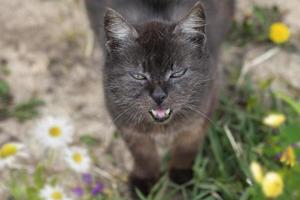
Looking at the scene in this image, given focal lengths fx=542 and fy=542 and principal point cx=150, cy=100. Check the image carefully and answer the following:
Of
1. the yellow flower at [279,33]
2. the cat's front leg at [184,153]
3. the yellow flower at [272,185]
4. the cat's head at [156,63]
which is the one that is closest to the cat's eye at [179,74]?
the cat's head at [156,63]

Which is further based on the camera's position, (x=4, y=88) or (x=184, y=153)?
(x=4, y=88)

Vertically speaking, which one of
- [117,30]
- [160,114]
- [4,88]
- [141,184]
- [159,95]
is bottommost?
[141,184]

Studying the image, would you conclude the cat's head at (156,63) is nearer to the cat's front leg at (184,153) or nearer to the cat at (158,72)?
the cat at (158,72)

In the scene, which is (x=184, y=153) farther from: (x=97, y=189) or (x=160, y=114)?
(x=160, y=114)

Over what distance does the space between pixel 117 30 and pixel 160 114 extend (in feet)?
1.38

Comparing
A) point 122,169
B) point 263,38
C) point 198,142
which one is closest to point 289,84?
point 263,38

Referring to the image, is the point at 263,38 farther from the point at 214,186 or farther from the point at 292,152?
the point at 292,152

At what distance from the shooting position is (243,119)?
323 centimetres

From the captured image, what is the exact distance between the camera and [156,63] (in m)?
2.33

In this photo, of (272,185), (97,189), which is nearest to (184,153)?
(97,189)

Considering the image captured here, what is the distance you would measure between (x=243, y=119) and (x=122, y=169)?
785 millimetres

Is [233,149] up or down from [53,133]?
down

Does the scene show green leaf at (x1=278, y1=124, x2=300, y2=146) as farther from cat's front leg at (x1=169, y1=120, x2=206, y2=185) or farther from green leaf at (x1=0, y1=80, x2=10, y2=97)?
green leaf at (x1=0, y1=80, x2=10, y2=97)

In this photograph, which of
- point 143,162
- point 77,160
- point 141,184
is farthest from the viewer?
point 141,184
